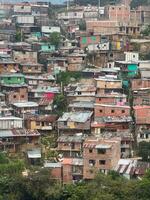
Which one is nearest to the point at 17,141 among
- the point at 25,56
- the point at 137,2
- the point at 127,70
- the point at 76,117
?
the point at 76,117

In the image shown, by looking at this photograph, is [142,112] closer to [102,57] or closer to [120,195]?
[120,195]

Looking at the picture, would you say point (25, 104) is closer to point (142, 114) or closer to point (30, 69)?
point (142, 114)

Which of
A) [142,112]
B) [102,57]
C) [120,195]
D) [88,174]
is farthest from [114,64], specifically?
[120,195]

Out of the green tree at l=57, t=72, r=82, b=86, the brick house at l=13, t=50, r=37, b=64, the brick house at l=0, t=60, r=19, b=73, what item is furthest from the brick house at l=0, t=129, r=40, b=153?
the brick house at l=13, t=50, r=37, b=64

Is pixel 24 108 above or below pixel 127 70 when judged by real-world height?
below

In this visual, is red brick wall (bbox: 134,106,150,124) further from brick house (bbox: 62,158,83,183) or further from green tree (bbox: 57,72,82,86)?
green tree (bbox: 57,72,82,86)

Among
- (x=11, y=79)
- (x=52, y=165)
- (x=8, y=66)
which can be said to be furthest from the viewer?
(x=8, y=66)

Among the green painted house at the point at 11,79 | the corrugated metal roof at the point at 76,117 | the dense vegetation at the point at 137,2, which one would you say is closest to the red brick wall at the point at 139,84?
the corrugated metal roof at the point at 76,117

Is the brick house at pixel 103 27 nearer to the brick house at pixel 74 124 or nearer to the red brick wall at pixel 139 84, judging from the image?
the red brick wall at pixel 139 84

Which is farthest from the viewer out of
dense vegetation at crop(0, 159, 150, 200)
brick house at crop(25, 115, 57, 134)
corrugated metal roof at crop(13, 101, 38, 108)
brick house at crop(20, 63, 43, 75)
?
brick house at crop(20, 63, 43, 75)
